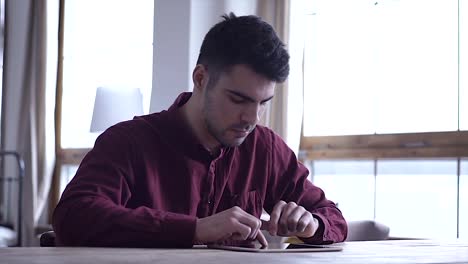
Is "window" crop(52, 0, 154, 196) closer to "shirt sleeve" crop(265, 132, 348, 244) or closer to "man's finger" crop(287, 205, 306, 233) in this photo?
"shirt sleeve" crop(265, 132, 348, 244)

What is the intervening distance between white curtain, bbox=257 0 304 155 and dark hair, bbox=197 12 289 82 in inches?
78.7

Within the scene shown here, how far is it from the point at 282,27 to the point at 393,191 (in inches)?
40.7

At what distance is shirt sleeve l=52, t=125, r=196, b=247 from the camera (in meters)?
1.42

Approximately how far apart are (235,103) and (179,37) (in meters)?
2.39

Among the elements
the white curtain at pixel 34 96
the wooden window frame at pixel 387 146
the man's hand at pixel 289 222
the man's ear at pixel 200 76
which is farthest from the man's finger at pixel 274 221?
the white curtain at pixel 34 96

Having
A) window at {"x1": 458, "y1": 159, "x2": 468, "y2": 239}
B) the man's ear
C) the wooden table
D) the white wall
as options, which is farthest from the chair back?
the wooden table

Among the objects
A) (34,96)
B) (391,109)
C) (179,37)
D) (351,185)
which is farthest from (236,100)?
(34,96)

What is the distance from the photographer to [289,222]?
5.21 ft

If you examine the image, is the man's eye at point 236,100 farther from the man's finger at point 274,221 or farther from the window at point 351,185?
the window at point 351,185

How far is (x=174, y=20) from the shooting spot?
418 cm

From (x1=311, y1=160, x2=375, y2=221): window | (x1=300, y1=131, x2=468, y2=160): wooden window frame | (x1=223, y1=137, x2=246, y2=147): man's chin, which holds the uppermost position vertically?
(x1=223, y1=137, x2=246, y2=147): man's chin

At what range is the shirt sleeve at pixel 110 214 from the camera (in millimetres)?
1416

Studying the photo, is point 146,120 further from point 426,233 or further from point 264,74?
point 426,233

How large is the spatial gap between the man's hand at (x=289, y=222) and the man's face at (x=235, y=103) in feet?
0.96
